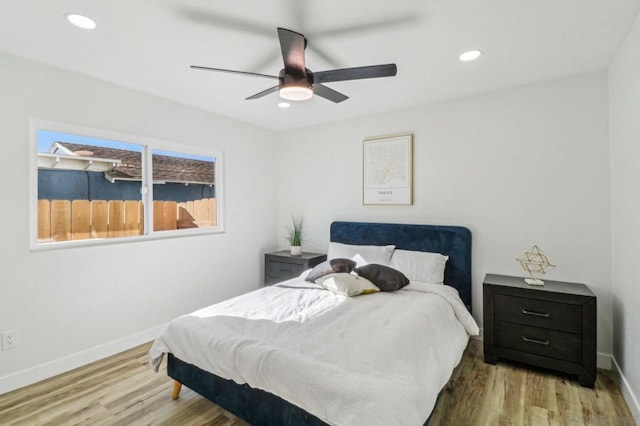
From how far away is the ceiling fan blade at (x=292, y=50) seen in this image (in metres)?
1.69

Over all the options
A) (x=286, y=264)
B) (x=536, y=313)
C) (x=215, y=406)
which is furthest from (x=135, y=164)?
(x=536, y=313)

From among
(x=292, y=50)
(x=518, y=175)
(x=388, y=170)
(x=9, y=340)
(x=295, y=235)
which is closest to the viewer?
(x=292, y=50)

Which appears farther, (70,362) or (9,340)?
(70,362)

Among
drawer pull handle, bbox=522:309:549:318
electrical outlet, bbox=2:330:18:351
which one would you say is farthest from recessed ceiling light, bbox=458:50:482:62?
electrical outlet, bbox=2:330:18:351

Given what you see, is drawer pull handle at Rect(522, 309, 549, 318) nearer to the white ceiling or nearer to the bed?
the bed

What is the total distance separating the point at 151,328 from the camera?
3199mm

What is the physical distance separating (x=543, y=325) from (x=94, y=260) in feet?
12.6

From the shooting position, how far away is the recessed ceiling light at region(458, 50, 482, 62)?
2.31 metres

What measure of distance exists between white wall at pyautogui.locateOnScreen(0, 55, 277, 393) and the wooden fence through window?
15cm

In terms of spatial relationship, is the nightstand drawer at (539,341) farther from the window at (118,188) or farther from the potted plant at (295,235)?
the window at (118,188)

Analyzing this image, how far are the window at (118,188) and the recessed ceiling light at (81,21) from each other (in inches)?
39.5

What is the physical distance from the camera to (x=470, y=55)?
2.36m

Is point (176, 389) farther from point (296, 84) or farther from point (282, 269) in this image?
point (296, 84)

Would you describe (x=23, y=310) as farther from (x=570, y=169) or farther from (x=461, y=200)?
(x=570, y=169)
